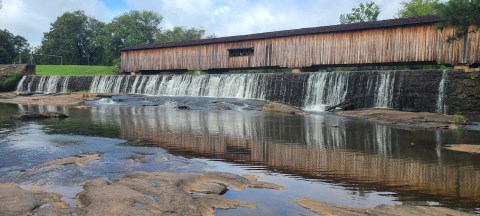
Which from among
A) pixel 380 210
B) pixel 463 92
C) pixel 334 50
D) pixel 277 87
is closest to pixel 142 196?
pixel 380 210

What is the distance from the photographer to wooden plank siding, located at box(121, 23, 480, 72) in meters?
25.7

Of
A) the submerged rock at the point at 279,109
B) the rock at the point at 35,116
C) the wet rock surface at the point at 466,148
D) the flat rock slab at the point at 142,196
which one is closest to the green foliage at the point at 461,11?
the submerged rock at the point at 279,109

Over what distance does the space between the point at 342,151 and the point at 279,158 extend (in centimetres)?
198

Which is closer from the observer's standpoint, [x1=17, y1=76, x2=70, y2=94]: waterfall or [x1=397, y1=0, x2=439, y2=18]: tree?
[x1=17, y1=76, x2=70, y2=94]: waterfall

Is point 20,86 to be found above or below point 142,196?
above

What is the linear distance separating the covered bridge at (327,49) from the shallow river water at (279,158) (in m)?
13.1

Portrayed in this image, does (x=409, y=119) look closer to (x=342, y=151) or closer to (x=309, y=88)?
(x=342, y=151)

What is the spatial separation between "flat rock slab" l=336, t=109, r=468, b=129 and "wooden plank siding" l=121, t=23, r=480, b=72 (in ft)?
29.1

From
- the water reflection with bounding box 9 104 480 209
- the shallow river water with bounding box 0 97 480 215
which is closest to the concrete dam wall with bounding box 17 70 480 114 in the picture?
the shallow river water with bounding box 0 97 480 215

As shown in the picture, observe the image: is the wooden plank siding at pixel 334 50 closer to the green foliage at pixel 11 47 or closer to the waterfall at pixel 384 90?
the waterfall at pixel 384 90

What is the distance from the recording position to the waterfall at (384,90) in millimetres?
22906

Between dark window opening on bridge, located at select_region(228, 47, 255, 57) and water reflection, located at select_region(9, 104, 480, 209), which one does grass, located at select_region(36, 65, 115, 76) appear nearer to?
dark window opening on bridge, located at select_region(228, 47, 255, 57)

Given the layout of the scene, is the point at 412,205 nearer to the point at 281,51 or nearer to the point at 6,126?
the point at 6,126

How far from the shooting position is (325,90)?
1006 inches
